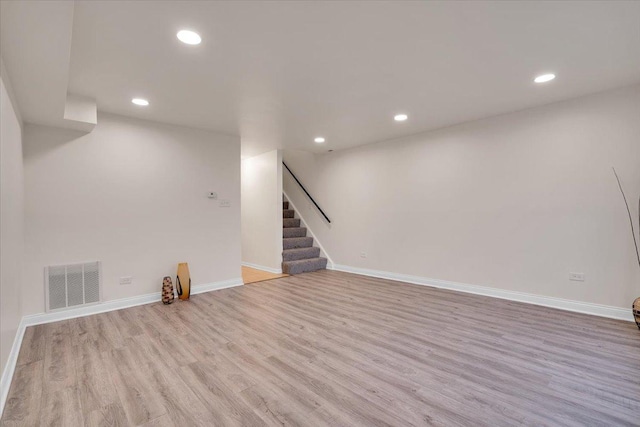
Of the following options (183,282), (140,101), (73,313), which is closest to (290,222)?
(183,282)

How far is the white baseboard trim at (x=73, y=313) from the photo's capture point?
2074 millimetres

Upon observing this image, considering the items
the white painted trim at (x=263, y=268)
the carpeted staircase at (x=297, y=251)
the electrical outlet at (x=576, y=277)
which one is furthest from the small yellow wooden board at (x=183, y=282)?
the electrical outlet at (x=576, y=277)

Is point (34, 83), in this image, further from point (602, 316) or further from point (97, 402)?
point (602, 316)

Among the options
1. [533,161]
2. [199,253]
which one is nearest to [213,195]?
[199,253]

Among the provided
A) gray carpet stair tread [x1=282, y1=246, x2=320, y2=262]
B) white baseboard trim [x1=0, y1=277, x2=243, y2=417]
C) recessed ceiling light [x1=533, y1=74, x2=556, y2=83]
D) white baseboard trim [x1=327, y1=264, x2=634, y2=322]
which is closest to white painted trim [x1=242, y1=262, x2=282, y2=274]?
gray carpet stair tread [x1=282, y1=246, x2=320, y2=262]

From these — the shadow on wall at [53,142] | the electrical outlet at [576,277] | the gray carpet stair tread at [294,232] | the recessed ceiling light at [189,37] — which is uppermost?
the recessed ceiling light at [189,37]

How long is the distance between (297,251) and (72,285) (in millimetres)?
3580

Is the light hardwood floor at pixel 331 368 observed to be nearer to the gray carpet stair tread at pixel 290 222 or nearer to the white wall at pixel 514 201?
the white wall at pixel 514 201

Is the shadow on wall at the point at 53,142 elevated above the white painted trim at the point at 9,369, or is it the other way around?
the shadow on wall at the point at 53,142

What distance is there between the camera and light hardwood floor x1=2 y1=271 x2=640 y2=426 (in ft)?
5.88

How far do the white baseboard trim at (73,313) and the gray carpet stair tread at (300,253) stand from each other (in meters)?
1.23

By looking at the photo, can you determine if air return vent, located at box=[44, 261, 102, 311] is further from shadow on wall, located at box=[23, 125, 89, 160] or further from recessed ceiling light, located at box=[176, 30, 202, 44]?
recessed ceiling light, located at box=[176, 30, 202, 44]

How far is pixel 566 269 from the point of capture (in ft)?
11.8

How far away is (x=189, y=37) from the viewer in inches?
85.4
